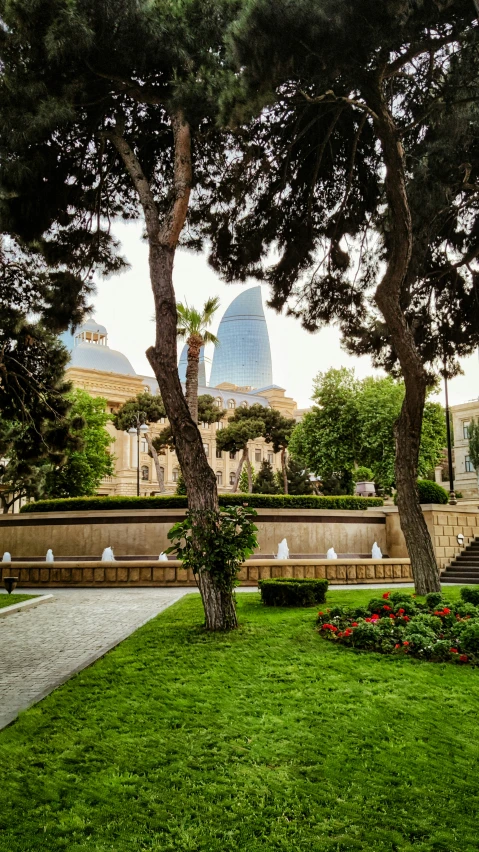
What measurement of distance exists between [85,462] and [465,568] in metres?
23.5

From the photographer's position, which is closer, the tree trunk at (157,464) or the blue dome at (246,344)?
the tree trunk at (157,464)

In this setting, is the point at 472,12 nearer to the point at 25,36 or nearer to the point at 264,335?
the point at 25,36

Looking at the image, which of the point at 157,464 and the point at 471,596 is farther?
the point at 157,464

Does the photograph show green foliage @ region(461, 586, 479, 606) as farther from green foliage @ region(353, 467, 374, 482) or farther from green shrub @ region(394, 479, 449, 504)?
green foliage @ region(353, 467, 374, 482)

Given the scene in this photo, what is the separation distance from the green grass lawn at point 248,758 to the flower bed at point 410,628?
38cm

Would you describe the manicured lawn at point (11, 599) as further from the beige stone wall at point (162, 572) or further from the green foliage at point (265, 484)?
the green foliage at point (265, 484)

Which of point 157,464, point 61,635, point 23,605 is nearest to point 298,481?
point 157,464

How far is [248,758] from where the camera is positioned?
4.63 m

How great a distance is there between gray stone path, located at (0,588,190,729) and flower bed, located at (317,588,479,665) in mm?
2974

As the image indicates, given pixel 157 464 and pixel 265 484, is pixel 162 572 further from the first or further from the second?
pixel 265 484

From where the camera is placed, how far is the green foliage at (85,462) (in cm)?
3716

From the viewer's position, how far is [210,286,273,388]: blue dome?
5310 inches

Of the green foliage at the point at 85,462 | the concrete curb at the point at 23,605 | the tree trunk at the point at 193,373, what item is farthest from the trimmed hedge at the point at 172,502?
the green foliage at the point at 85,462

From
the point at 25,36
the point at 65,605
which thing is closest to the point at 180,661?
the point at 65,605
